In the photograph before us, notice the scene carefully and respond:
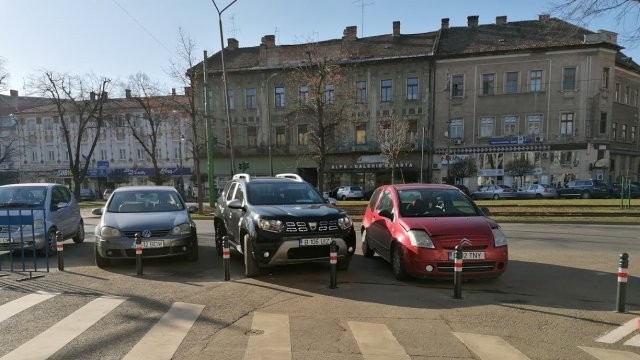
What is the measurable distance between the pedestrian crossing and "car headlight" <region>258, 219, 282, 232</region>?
5.65 ft

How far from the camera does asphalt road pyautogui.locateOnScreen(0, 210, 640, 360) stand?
14.8 ft

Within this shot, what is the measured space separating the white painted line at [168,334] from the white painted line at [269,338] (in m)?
0.75

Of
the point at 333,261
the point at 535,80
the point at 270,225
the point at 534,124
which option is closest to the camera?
the point at 333,261

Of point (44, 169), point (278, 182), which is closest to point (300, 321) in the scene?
point (278, 182)

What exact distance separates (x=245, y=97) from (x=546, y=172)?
29850 millimetres

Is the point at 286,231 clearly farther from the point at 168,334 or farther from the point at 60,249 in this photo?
the point at 60,249

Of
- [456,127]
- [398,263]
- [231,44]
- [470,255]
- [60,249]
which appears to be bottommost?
[398,263]

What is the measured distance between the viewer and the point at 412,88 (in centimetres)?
4256

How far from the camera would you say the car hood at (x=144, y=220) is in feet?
27.0

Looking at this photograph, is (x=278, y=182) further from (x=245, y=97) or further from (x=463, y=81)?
(x=245, y=97)

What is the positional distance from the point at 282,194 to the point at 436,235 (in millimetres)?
3075

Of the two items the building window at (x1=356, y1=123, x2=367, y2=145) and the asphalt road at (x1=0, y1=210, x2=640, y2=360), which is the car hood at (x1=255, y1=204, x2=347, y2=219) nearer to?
the asphalt road at (x1=0, y1=210, x2=640, y2=360)

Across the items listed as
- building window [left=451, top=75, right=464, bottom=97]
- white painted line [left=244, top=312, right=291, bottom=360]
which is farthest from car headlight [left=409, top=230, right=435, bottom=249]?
building window [left=451, top=75, right=464, bottom=97]

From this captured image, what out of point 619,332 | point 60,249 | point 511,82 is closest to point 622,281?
point 619,332
